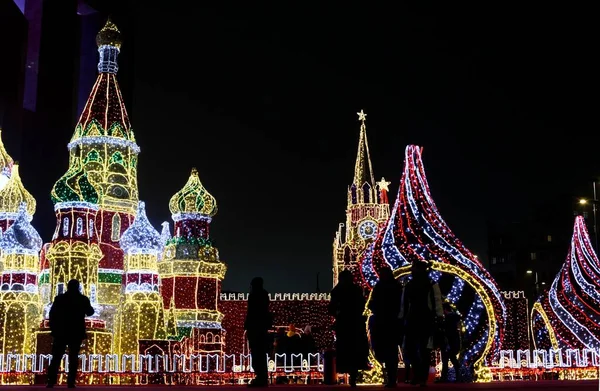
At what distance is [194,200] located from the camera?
99.5 feet

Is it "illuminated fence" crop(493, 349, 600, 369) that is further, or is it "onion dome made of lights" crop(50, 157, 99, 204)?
"onion dome made of lights" crop(50, 157, 99, 204)

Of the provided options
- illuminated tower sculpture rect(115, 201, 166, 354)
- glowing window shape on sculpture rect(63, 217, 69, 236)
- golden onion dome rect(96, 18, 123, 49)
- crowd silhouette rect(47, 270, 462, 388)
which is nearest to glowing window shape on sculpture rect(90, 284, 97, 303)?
illuminated tower sculpture rect(115, 201, 166, 354)

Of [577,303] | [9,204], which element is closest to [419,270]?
[577,303]

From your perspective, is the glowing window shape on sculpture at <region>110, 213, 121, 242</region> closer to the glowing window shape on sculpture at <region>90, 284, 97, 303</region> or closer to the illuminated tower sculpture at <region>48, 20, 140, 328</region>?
the illuminated tower sculpture at <region>48, 20, 140, 328</region>

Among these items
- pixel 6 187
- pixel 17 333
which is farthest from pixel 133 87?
pixel 17 333

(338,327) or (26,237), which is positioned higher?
(26,237)

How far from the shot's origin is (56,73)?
41.4 metres

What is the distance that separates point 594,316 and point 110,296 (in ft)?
54.6

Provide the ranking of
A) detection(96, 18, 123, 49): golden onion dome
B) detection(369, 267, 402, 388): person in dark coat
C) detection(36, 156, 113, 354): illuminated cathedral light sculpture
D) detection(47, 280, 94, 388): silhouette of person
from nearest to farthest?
detection(369, 267, 402, 388): person in dark coat → detection(47, 280, 94, 388): silhouette of person → detection(36, 156, 113, 354): illuminated cathedral light sculpture → detection(96, 18, 123, 49): golden onion dome

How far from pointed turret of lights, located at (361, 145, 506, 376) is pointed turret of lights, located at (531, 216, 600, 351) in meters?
8.96

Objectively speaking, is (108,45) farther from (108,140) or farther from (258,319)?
(258,319)

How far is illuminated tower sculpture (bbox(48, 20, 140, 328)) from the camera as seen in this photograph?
28233 mm

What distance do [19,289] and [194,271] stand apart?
631 centimetres

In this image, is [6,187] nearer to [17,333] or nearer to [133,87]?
[17,333]
